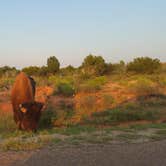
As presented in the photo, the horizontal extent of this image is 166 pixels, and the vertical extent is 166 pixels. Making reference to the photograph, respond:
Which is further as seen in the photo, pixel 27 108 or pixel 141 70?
pixel 141 70

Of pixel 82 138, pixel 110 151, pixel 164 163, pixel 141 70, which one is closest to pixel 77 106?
pixel 82 138

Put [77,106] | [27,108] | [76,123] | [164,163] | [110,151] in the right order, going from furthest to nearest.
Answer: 1. [77,106]
2. [76,123]
3. [27,108]
4. [110,151]
5. [164,163]

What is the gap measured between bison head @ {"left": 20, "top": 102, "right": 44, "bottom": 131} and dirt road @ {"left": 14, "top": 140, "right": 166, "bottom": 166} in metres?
3.02

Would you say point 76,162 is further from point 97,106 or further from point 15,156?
point 97,106

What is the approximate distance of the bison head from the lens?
1175 cm

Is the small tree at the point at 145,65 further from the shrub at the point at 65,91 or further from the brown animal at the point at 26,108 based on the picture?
the brown animal at the point at 26,108

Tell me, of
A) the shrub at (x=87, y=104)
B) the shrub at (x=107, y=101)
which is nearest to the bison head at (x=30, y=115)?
the shrub at (x=87, y=104)

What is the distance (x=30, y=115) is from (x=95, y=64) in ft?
121

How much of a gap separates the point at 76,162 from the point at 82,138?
2823mm

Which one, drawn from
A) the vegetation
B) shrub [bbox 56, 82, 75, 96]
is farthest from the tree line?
shrub [bbox 56, 82, 75, 96]

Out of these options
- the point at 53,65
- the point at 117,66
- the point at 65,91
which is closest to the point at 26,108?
the point at 65,91

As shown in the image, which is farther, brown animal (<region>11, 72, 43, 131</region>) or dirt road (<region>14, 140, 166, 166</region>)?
brown animal (<region>11, 72, 43, 131</region>)

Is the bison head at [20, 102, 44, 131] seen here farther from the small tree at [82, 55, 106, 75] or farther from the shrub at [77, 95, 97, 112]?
the small tree at [82, 55, 106, 75]

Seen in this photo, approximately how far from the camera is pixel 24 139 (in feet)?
32.7
